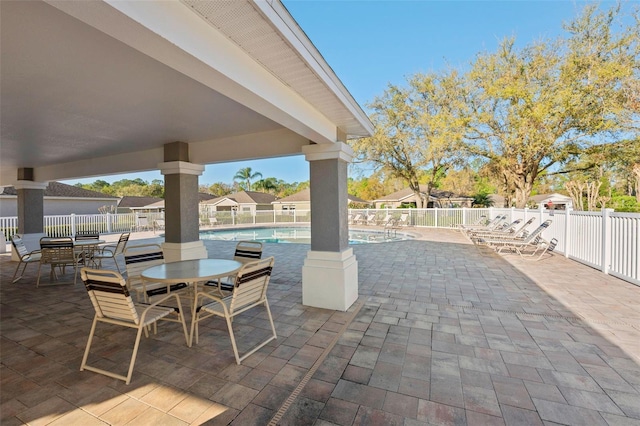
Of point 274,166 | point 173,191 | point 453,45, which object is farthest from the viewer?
point 274,166

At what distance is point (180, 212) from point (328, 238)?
10.6 ft

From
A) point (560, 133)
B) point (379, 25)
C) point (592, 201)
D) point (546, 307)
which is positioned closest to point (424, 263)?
point (546, 307)

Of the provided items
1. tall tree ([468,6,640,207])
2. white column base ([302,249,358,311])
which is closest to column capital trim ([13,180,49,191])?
white column base ([302,249,358,311])

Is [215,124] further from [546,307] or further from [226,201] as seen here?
[226,201]

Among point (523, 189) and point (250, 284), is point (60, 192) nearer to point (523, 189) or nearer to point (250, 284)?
point (250, 284)

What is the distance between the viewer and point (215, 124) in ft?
14.9

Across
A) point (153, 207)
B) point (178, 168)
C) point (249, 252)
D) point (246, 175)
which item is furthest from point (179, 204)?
point (246, 175)

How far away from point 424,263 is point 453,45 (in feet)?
41.7

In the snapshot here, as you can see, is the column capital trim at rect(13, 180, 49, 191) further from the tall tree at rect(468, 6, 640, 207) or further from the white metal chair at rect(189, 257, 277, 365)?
A: the tall tree at rect(468, 6, 640, 207)

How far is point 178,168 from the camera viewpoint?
18.4 ft

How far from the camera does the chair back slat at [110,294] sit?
7.77ft

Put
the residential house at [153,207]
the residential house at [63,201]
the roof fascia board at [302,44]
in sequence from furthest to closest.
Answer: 1. the residential house at [153,207]
2. the residential house at [63,201]
3. the roof fascia board at [302,44]

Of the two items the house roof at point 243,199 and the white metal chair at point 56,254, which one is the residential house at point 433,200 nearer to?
the house roof at point 243,199

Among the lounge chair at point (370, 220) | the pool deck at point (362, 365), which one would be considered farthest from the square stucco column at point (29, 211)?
the lounge chair at point (370, 220)
